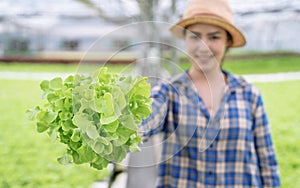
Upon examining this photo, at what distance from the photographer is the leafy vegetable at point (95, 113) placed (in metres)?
0.61

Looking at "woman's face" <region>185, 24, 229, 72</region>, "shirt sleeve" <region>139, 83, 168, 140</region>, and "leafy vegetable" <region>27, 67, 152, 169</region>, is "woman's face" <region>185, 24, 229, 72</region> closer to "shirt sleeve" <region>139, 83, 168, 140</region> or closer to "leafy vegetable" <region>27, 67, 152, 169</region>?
"shirt sleeve" <region>139, 83, 168, 140</region>

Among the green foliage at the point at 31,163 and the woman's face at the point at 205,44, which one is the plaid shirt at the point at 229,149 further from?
the green foliage at the point at 31,163

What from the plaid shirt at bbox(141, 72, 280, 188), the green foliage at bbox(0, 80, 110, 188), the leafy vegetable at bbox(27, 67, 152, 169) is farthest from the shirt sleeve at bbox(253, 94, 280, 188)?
the green foliage at bbox(0, 80, 110, 188)

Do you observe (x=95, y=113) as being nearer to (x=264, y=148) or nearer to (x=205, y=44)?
(x=205, y=44)

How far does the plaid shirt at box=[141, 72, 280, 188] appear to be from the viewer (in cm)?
127

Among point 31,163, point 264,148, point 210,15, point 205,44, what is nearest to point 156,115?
point 205,44

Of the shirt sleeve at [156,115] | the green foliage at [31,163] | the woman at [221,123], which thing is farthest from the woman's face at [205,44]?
the green foliage at [31,163]

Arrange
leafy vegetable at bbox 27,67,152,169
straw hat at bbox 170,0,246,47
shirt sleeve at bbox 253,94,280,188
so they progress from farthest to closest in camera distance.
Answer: shirt sleeve at bbox 253,94,280,188, straw hat at bbox 170,0,246,47, leafy vegetable at bbox 27,67,152,169

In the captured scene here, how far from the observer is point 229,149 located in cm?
132

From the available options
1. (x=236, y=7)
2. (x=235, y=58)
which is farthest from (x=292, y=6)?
(x=235, y=58)

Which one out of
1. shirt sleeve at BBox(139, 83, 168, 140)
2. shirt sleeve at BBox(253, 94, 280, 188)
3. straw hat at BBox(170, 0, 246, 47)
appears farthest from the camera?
shirt sleeve at BBox(253, 94, 280, 188)

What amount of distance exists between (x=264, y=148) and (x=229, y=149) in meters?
0.13

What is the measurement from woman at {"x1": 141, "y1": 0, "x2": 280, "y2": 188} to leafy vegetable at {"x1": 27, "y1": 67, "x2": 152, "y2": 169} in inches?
19.1

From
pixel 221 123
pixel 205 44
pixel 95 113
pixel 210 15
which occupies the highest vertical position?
pixel 210 15
